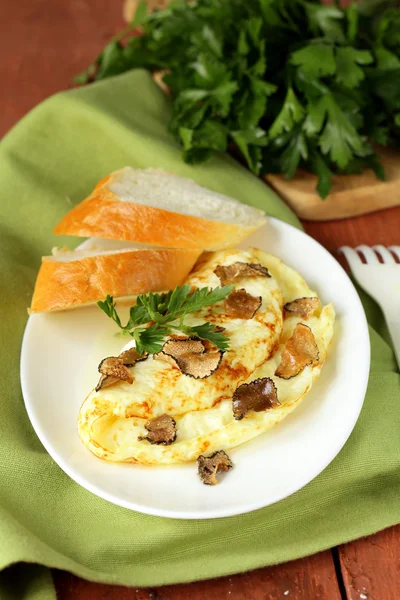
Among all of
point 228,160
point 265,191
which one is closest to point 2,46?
point 228,160

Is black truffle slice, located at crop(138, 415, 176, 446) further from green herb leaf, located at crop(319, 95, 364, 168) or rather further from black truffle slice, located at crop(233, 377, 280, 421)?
green herb leaf, located at crop(319, 95, 364, 168)

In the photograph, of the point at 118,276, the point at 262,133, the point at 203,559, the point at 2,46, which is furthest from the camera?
the point at 2,46

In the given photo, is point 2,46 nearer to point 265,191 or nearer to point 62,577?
point 265,191

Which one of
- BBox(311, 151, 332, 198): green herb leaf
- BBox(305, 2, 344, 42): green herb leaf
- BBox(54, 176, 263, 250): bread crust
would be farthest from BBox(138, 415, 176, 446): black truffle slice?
BBox(305, 2, 344, 42): green herb leaf

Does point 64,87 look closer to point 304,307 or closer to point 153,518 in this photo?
point 304,307

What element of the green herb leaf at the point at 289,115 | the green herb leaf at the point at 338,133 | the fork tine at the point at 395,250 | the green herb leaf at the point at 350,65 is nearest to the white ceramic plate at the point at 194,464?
the fork tine at the point at 395,250

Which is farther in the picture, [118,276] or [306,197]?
[306,197]

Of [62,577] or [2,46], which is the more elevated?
[2,46]

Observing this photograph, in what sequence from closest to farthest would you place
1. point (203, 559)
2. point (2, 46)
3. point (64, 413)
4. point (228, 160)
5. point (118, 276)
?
point (203, 559), point (64, 413), point (118, 276), point (228, 160), point (2, 46)
